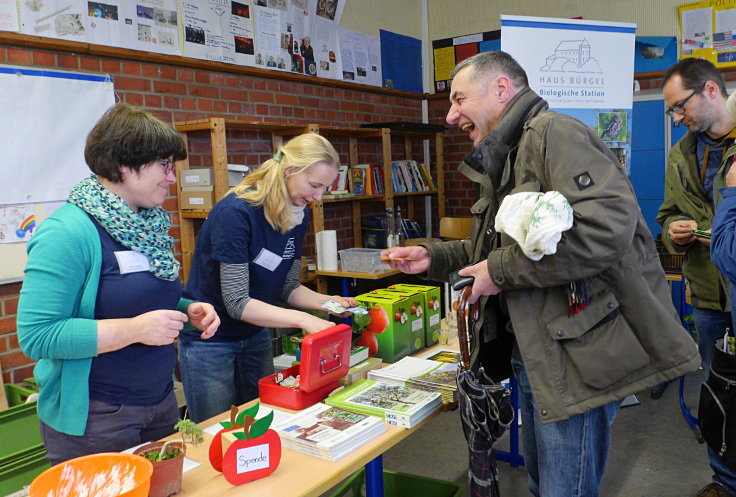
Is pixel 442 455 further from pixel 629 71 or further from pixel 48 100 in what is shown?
pixel 48 100

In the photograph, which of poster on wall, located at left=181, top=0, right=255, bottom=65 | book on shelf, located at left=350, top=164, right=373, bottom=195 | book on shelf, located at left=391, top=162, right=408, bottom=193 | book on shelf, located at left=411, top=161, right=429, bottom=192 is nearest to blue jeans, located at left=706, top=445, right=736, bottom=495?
book on shelf, located at left=350, top=164, right=373, bottom=195

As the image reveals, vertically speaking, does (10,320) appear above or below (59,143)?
below

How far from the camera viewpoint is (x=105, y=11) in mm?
3371

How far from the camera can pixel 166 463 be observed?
4.31ft

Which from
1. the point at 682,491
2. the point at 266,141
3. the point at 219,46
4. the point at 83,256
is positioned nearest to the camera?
the point at 83,256

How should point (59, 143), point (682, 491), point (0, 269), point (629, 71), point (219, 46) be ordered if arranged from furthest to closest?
point (219, 46) → point (629, 71) → point (59, 143) → point (0, 269) → point (682, 491)

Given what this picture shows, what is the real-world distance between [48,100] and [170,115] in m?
0.76

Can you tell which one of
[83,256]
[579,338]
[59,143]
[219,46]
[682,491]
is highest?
[219,46]

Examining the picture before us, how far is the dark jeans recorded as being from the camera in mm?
1505

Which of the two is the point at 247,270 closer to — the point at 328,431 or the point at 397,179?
the point at 328,431

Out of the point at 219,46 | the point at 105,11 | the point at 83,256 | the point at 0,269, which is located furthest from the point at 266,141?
the point at 83,256

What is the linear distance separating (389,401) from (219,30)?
3.07 meters

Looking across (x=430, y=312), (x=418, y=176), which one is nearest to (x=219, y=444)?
(x=430, y=312)

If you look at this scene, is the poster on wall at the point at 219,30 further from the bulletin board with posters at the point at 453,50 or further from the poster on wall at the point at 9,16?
the bulletin board with posters at the point at 453,50
